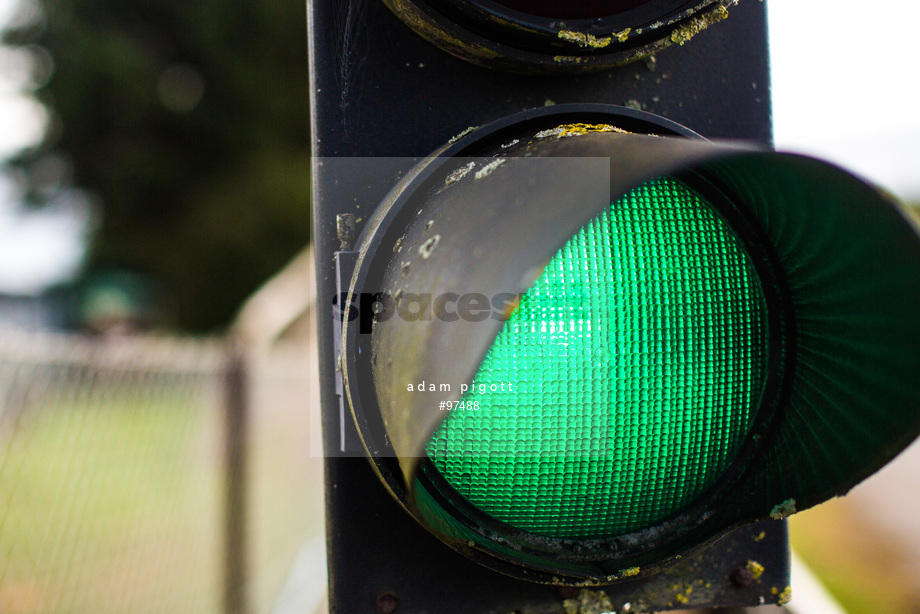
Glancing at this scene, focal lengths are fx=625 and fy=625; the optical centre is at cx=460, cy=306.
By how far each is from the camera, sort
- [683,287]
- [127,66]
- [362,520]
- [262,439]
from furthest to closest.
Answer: [127,66]
[262,439]
[362,520]
[683,287]

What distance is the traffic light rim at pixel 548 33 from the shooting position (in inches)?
28.2

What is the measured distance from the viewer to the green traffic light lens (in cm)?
70

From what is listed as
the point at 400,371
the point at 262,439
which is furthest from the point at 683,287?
the point at 262,439

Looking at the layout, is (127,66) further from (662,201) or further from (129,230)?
(662,201)

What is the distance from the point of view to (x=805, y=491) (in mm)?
756

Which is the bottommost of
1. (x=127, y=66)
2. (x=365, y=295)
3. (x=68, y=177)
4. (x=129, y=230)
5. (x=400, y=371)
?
(x=400, y=371)

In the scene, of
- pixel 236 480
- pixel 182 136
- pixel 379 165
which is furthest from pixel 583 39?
pixel 182 136

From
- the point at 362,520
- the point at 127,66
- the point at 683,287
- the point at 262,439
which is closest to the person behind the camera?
the point at 683,287

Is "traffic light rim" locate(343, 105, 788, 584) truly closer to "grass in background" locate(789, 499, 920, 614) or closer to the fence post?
the fence post

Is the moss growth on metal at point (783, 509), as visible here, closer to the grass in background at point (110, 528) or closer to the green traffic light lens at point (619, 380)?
the green traffic light lens at point (619, 380)

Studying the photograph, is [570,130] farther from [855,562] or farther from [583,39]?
[855,562]

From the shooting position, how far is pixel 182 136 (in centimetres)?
1580

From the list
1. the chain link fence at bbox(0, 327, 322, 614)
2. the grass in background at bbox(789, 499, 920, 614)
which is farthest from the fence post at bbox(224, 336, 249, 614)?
the grass in background at bbox(789, 499, 920, 614)

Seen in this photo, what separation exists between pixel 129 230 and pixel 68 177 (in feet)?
6.83
